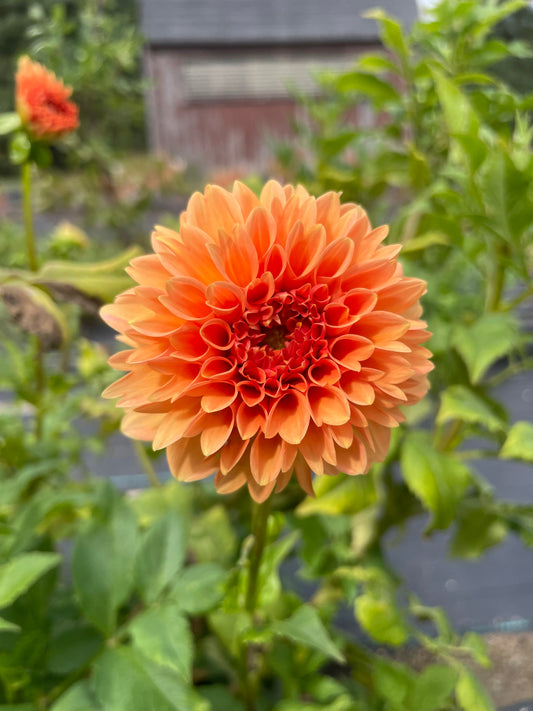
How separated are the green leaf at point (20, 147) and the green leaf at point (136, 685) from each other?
51 cm

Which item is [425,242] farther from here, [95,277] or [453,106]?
[95,277]

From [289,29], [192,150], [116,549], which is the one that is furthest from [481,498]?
[289,29]

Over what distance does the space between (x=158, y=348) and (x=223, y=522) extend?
0.39 meters

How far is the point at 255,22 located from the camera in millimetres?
2650

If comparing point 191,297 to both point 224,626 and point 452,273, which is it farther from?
point 452,273

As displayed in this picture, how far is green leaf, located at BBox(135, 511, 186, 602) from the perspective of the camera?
42 cm

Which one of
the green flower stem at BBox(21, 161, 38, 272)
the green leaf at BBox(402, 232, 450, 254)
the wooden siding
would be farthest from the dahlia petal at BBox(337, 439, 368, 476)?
the wooden siding

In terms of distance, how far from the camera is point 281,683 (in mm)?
573

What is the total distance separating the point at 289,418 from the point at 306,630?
0.17m

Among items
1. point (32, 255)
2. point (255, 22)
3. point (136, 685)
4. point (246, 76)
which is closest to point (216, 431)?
point (136, 685)

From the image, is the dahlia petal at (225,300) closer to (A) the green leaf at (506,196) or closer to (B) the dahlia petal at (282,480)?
(B) the dahlia petal at (282,480)

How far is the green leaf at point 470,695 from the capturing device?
0.47 m

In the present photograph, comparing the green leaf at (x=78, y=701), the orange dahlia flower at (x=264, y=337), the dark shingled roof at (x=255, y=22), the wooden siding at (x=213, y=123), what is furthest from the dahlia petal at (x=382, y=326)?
the dark shingled roof at (x=255, y=22)

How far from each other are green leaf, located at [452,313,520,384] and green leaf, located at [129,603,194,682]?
0.31 metres
